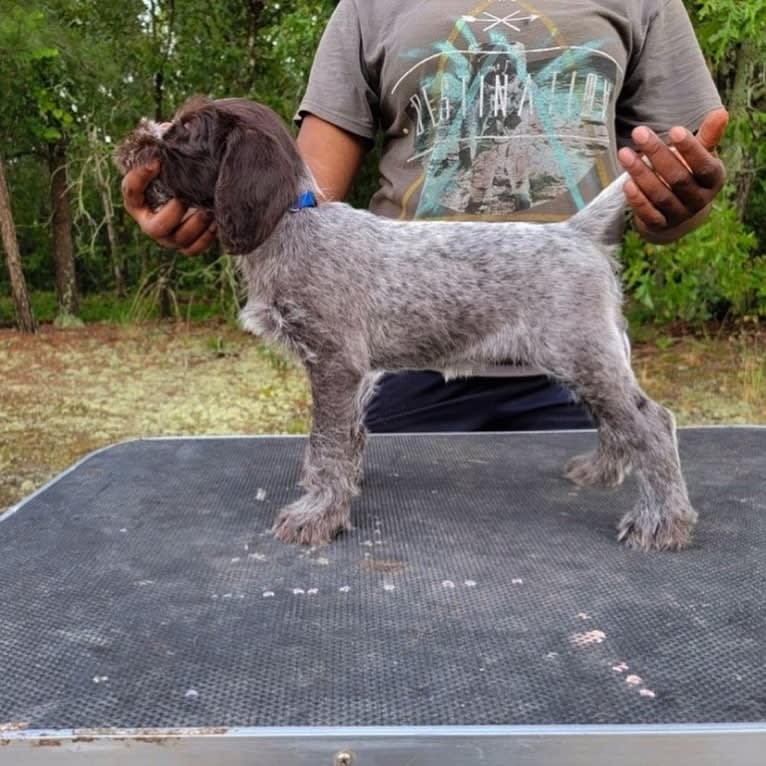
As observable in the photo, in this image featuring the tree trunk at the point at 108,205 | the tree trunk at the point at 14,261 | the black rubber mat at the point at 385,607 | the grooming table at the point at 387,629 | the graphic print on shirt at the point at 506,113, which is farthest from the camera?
the tree trunk at the point at 108,205

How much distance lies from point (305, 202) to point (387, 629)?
3.92ft

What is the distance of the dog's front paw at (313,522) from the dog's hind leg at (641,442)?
2.49 ft

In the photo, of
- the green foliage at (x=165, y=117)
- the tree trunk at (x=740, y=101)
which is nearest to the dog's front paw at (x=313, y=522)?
the green foliage at (x=165, y=117)

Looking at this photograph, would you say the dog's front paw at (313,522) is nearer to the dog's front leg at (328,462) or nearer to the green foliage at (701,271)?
the dog's front leg at (328,462)

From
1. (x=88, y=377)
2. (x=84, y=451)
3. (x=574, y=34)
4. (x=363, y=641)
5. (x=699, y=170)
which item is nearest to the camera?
(x=363, y=641)

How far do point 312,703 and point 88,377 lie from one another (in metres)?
7.29

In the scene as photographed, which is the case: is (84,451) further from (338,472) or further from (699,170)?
(699,170)

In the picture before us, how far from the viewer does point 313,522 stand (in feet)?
7.75

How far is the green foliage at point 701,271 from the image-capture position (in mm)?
6453

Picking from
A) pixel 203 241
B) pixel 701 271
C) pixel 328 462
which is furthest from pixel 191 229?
pixel 701 271

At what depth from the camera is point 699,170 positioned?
7.20 feet

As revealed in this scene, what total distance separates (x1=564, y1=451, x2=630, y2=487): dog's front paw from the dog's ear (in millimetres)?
1333

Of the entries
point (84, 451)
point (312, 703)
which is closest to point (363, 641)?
point (312, 703)

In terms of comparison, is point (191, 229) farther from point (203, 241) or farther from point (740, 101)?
point (740, 101)
